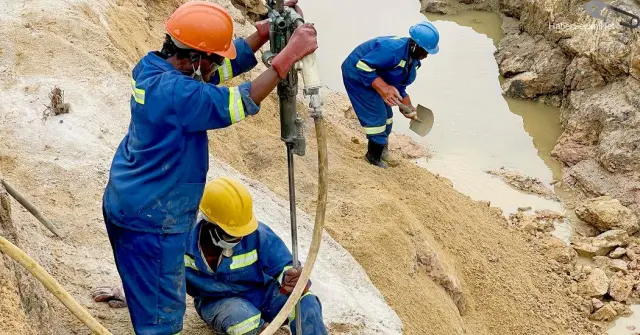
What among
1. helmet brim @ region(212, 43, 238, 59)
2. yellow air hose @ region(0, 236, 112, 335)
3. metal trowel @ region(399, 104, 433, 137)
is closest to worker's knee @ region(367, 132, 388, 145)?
metal trowel @ region(399, 104, 433, 137)

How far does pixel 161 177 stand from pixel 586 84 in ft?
26.5

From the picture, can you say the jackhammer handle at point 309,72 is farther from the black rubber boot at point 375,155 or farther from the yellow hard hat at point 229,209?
the black rubber boot at point 375,155

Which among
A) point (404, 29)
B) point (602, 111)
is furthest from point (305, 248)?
point (404, 29)

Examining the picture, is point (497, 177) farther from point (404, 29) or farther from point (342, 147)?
point (404, 29)

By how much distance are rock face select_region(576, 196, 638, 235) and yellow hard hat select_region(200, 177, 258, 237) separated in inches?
214

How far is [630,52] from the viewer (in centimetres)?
860

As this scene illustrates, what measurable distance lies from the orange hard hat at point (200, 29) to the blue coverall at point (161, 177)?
141mm

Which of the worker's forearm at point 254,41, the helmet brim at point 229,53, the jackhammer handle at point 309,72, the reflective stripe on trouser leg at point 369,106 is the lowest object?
the reflective stripe on trouser leg at point 369,106

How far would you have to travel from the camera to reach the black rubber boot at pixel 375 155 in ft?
22.2

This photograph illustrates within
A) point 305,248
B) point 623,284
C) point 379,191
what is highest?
point 305,248

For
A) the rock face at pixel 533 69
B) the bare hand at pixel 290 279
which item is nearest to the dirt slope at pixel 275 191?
the bare hand at pixel 290 279

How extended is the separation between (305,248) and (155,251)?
1.63 meters

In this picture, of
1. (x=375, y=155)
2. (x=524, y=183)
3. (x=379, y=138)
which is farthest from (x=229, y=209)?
(x=524, y=183)

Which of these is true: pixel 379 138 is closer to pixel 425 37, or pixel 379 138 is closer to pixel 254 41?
pixel 425 37
